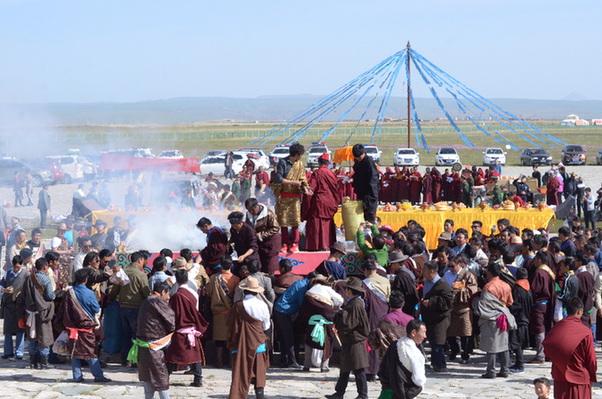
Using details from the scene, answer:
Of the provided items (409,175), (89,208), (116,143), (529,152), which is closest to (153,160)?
(409,175)

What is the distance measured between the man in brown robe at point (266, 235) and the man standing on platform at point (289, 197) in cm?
119

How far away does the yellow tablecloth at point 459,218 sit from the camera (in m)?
23.2

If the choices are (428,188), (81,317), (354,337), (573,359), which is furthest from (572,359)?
(428,188)

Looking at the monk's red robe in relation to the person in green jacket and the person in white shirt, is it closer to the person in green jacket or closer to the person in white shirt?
the person in white shirt

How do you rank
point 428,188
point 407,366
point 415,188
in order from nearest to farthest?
point 407,366 → point 428,188 → point 415,188

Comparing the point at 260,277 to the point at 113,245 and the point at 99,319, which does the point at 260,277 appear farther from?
the point at 113,245

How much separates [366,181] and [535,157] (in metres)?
38.6

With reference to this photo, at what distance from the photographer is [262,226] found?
1433 centimetres

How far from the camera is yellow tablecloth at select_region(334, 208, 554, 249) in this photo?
23156 millimetres

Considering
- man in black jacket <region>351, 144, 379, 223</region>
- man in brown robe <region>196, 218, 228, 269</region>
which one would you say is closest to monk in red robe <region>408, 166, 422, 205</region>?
man in black jacket <region>351, 144, 379, 223</region>

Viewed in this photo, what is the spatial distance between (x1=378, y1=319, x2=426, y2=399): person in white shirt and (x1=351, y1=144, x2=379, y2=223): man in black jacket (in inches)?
251

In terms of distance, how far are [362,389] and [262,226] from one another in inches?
145

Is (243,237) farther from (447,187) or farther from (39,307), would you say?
(447,187)

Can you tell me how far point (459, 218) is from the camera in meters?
23.4
